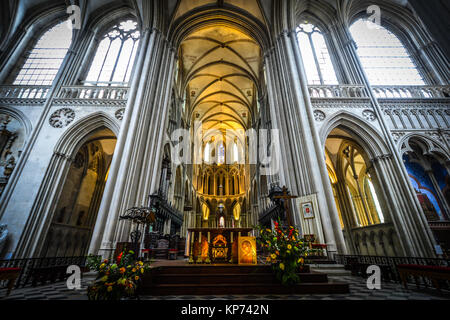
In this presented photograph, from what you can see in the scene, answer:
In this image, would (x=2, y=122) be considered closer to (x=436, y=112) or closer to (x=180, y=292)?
(x=180, y=292)

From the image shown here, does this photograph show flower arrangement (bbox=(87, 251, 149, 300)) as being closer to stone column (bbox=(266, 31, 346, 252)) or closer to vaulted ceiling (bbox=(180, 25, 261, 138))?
stone column (bbox=(266, 31, 346, 252))

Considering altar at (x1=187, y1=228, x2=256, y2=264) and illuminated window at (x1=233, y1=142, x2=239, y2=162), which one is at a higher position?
illuminated window at (x1=233, y1=142, x2=239, y2=162)

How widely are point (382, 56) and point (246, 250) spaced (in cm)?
1614

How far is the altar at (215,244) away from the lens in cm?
498

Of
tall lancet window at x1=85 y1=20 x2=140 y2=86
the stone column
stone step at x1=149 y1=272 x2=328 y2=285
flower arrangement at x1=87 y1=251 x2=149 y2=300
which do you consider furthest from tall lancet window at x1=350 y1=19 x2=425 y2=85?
tall lancet window at x1=85 y1=20 x2=140 y2=86

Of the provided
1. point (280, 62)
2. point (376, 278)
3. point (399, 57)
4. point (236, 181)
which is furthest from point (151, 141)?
point (236, 181)

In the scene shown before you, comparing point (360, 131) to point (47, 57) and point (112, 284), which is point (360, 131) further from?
point (47, 57)

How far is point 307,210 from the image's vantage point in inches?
297

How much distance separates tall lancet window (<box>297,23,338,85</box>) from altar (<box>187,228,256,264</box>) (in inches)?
419

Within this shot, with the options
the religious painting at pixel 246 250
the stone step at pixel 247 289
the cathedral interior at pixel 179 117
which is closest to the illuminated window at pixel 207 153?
the cathedral interior at pixel 179 117

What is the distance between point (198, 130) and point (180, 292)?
21.9m

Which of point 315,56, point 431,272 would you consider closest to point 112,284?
point 431,272

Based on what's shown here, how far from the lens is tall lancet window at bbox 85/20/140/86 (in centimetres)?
1147

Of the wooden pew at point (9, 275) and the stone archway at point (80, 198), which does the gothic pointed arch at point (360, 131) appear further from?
the stone archway at point (80, 198)
